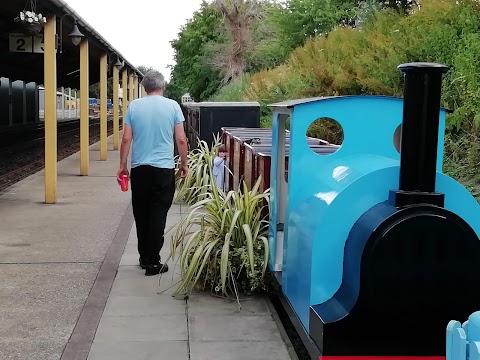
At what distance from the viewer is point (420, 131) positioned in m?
3.03

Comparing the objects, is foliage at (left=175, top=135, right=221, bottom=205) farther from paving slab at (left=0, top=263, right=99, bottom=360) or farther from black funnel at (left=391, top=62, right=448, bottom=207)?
black funnel at (left=391, top=62, right=448, bottom=207)

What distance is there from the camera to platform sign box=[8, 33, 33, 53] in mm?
12156

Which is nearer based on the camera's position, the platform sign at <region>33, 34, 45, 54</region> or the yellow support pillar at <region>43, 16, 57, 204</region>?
the yellow support pillar at <region>43, 16, 57, 204</region>

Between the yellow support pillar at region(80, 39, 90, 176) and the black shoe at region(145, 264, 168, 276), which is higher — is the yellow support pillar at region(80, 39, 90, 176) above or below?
above

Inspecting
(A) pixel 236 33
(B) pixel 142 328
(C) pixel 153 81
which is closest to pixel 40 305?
(B) pixel 142 328

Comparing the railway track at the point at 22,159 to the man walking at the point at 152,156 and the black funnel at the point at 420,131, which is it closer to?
the man walking at the point at 152,156

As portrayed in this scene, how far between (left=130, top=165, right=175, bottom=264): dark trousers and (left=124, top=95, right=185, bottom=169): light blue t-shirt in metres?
0.08

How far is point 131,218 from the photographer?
9.44 m

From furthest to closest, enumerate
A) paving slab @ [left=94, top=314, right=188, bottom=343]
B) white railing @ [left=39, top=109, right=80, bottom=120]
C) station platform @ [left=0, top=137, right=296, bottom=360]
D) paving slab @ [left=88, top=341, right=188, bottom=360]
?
white railing @ [left=39, top=109, right=80, bottom=120] < paving slab @ [left=94, top=314, right=188, bottom=343] < station platform @ [left=0, top=137, right=296, bottom=360] < paving slab @ [left=88, top=341, right=188, bottom=360]

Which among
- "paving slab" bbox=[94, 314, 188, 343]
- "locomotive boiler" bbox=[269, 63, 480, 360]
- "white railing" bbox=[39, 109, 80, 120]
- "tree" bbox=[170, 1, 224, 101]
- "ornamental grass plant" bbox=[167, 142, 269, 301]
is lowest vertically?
"white railing" bbox=[39, 109, 80, 120]

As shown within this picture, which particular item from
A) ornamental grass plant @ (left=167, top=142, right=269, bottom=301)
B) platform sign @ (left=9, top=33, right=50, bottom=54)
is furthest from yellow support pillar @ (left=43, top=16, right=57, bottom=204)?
ornamental grass plant @ (left=167, top=142, right=269, bottom=301)

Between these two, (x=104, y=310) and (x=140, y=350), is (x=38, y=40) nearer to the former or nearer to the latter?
(x=104, y=310)

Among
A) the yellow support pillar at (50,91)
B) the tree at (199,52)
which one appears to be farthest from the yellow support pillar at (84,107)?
the tree at (199,52)

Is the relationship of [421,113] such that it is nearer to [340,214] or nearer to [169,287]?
[340,214]
